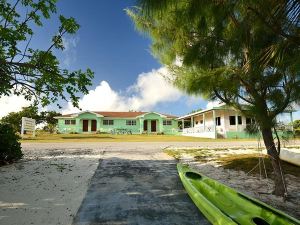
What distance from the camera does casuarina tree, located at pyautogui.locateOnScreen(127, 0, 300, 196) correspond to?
12.5 feet

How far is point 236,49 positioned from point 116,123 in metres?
39.5

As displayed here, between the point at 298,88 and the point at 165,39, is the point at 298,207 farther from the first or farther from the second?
the point at 165,39

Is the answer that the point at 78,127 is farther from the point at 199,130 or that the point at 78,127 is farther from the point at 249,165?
the point at 249,165

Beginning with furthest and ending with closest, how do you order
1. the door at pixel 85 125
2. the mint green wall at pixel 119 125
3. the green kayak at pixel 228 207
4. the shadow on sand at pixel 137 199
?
the door at pixel 85 125, the mint green wall at pixel 119 125, the shadow on sand at pixel 137 199, the green kayak at pixel 228 207

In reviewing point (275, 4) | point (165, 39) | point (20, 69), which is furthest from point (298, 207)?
point (20, 69)

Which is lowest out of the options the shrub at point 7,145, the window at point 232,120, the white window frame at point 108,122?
the shrub at point 7,145

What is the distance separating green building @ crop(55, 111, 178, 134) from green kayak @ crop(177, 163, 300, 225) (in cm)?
3383


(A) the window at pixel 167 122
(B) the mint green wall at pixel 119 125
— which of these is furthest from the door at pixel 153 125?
(A) the window at pixel 167 122

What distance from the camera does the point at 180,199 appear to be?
621 cm

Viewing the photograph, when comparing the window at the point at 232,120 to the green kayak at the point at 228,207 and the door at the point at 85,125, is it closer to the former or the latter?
the door at the point at 85,125

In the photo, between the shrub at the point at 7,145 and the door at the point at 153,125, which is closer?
the shrub at the point at 7,145

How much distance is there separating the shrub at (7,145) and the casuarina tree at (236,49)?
591 centimetres

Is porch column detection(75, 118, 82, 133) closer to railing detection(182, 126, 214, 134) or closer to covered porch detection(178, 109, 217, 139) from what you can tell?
covered porch detection(178, 109, 217, 139)

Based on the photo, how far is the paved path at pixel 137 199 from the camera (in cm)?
504
